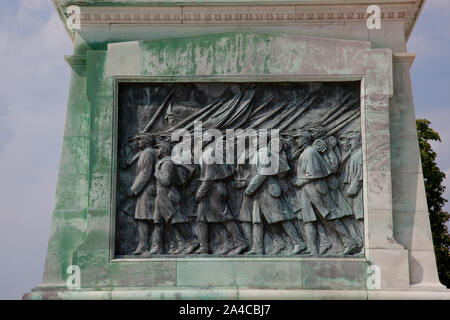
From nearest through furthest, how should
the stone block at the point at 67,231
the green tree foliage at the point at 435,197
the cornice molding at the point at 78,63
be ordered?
the stone block at the point at 67,231 → the cornice molding at the point at 78,63 → the green tree foliage at the point at 435,197

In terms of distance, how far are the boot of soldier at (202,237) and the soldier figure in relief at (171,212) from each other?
4.7 inches

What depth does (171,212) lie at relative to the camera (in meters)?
12.4

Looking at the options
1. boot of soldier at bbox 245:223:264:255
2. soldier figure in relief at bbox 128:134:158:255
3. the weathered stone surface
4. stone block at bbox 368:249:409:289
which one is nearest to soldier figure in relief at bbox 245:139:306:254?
boot of soldier at bbox 245:223:264:255

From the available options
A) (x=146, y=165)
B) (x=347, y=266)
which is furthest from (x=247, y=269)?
(x=146, y=165)

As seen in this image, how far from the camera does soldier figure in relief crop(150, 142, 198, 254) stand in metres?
12.4

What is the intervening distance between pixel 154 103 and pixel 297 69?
2.70 metres

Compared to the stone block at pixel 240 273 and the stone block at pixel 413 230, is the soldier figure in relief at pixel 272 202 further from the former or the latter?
the stone block at pixel 413 230

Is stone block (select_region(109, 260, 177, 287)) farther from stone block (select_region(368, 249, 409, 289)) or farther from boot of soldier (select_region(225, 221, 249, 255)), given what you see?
stone block (select_region(368, 249, 409, 289))

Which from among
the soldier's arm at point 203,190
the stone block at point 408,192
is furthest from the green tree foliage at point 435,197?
the soldier's arm at point 203,190

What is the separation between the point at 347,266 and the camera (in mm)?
12148

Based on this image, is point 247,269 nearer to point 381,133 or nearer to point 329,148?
point 329,148

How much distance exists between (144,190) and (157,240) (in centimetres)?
93

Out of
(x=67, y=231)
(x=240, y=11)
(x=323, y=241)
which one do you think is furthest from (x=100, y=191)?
(x=240, y=11)

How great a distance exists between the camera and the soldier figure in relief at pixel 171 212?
40.7ft
